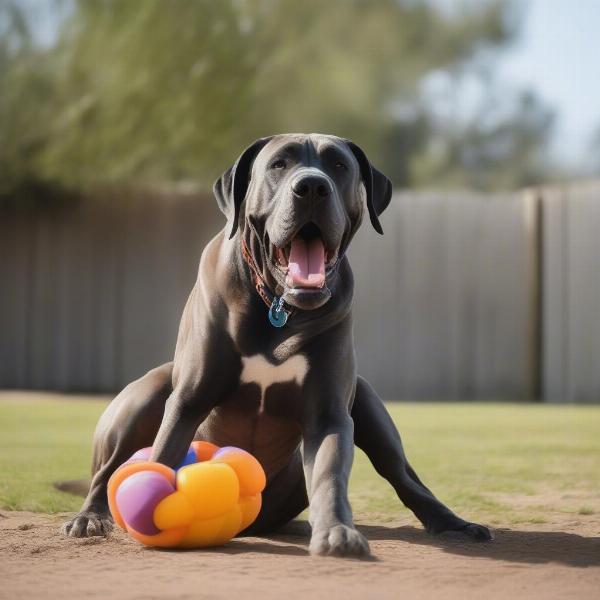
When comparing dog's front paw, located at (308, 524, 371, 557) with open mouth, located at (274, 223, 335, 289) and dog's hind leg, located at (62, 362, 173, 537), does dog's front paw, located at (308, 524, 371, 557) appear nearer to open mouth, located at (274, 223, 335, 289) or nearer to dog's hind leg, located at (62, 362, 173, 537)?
open mouth, located at (274, 223, 335, 289)

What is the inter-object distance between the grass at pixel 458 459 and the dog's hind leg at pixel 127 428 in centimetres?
66

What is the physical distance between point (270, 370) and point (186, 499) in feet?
1.84

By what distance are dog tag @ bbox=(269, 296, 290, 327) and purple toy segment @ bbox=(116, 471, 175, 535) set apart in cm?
67

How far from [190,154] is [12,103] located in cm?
231

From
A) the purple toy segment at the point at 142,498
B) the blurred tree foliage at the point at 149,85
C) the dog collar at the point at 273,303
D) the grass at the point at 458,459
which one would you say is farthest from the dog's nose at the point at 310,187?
the blurred tree foliage at the point at 149,85

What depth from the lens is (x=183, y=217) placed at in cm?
1335

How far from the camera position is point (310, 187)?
3604 mm

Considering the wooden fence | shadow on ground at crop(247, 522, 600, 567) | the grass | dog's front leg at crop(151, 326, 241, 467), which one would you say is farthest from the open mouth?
the wooden fence

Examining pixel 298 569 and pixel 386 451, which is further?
pixel 386 451

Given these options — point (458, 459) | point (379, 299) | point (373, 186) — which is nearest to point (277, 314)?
point (373, 186)

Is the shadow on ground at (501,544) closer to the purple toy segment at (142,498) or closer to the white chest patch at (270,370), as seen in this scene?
the purple toy segment at (142,498)

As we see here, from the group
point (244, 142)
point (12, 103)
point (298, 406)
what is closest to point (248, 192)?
point (298, 406)

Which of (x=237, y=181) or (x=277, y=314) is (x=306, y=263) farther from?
(x=237, y=181)

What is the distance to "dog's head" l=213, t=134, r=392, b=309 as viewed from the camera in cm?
361
